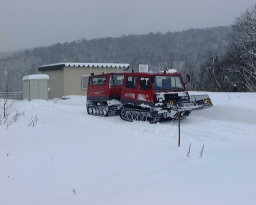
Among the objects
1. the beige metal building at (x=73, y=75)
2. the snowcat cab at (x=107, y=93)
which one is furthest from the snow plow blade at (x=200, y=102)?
the beige metal building at (x=73, y=75)

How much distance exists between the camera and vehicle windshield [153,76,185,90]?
554 inches

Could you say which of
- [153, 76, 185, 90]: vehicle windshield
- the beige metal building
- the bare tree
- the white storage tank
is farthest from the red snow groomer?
the bare tree

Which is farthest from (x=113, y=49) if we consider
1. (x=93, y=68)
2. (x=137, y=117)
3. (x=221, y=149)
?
(x=221, y=149)

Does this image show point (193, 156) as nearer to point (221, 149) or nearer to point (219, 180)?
point (221, 149)

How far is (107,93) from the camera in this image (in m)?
17.0

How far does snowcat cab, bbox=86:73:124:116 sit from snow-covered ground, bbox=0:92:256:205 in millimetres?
4667

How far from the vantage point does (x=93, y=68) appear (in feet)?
99.4

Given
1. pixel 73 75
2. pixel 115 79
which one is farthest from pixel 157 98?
pixel 73 75

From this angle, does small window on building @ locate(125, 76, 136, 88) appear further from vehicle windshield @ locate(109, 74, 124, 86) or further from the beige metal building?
the beige metal building

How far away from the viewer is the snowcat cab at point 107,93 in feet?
55.4

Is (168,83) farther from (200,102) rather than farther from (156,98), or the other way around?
(200,102)

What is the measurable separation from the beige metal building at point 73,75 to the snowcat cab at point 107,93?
37.8 ft

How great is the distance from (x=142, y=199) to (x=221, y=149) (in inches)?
162

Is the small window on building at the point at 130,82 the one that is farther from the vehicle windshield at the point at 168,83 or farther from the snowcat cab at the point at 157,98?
the vehicle windshield at the point at 168,83
